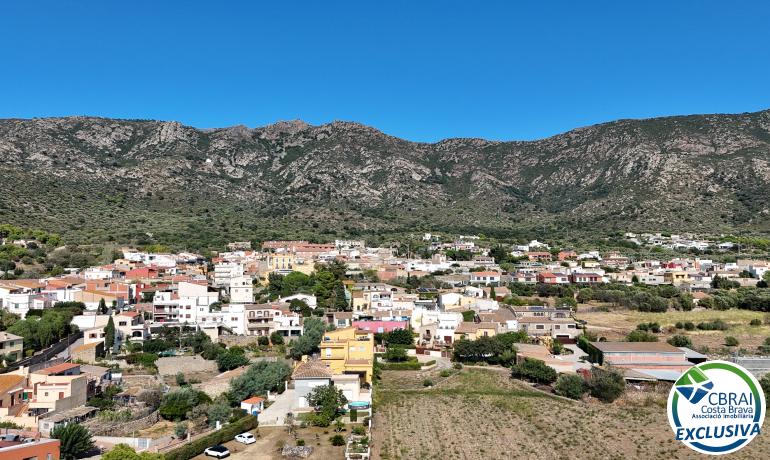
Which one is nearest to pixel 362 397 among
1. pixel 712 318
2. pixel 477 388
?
pixel 477 388

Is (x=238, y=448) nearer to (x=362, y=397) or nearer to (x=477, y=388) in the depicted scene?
(x=362, y=397)

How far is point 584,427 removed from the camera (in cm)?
2781

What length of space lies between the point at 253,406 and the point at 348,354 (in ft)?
24.5

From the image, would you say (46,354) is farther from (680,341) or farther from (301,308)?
(680,341)

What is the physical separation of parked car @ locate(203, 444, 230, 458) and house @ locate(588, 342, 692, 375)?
24.0 metres

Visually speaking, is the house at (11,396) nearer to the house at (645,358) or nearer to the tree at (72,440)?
the tree at (72,440)

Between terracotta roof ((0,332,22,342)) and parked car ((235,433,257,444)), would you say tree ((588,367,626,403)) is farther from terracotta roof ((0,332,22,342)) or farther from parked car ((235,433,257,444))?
terracotta roof ((0,332,22,342))

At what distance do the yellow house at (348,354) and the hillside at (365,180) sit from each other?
5495 cm

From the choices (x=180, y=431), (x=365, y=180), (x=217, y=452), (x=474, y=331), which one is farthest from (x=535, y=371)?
(x=365, y=180)

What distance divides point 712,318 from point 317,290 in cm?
3579

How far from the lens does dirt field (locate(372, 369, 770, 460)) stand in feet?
81.1

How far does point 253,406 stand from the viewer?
97.4 feet

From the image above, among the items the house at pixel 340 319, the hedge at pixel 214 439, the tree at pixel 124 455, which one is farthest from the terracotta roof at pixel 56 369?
the house at pixel 340 319

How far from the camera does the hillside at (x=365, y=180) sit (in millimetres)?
102500
